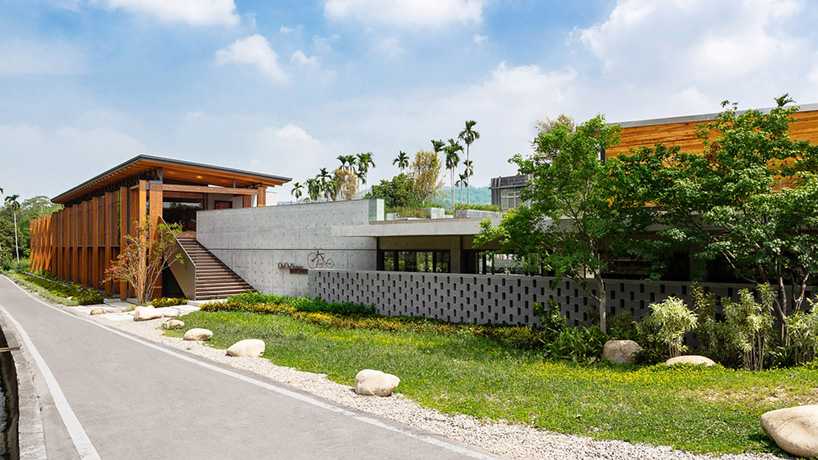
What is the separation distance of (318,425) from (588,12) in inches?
609

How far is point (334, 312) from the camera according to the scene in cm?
2086

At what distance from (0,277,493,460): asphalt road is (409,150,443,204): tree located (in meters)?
45.9

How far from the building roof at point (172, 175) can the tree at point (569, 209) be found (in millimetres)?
22667

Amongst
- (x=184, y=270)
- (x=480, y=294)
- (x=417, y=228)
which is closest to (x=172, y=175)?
(x=184, y=270)

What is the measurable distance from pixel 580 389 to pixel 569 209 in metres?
5.63

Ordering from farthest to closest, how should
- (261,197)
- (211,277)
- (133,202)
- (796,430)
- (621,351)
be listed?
1. (261,197)
2. (133,202)
3. (211,277)
4. (621,351)
5. (796,430)

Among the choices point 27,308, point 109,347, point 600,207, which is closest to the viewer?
point 600,207

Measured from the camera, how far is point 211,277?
1086 inches

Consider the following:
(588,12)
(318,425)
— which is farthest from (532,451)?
(588,12)

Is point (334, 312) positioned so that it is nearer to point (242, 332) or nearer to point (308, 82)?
point (242, 332)

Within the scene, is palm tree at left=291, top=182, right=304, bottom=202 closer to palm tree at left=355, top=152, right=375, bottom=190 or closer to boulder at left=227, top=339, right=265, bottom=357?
palm tree at left=355, top=152, right=375, bottom=190

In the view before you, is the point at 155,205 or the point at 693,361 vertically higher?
A: the point at 155,205

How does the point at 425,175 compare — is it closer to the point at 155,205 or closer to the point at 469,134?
the point at 469,134

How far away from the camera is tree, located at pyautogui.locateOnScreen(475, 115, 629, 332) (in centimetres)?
1255
